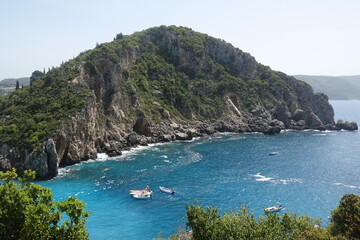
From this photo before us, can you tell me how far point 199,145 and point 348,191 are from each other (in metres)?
61.1

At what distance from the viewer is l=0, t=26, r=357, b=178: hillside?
283 feet

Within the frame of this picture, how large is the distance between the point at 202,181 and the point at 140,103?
2669 inches

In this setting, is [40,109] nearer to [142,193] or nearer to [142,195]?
[142,193]

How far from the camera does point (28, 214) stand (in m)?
25.0

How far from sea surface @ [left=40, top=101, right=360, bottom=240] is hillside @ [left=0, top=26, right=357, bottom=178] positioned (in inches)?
360

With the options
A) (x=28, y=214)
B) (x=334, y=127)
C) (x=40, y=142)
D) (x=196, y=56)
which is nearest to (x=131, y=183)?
(x=40, y=142)

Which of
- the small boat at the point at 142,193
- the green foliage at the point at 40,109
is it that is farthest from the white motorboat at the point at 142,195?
the green foliage at the point at 40,109

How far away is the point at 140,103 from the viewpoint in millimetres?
137250

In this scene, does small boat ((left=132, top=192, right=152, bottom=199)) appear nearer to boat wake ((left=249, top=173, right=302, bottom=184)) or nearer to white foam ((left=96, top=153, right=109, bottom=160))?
boat wake ((left=249, top=173, right=302, bottom=184))

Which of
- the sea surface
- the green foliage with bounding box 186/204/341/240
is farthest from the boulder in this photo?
the green foliage with bounding box 186/204/341/240

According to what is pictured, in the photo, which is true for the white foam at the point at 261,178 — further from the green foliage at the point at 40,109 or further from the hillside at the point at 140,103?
the green foliage at the point at 40,109

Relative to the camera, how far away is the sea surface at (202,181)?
57.7 meters

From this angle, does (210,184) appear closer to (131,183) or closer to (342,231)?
(131,183)

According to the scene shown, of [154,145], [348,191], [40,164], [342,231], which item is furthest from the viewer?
[154,145]
